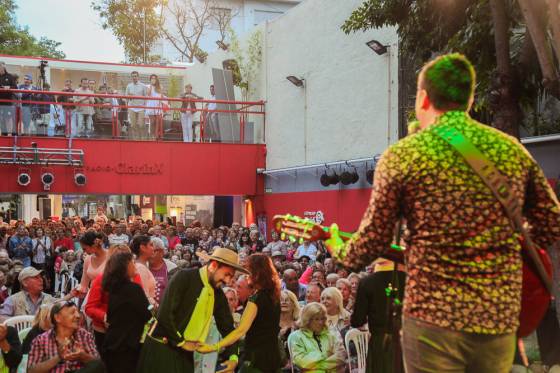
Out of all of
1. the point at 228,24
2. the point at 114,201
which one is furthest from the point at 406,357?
the point at 228,24

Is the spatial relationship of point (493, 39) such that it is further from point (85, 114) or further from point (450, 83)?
point (85, 114)

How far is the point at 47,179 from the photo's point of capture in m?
22.1

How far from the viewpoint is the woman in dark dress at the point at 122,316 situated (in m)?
6.59

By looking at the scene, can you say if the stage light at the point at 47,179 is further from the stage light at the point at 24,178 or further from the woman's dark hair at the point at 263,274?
the woman's dark hair at the point at 263,274

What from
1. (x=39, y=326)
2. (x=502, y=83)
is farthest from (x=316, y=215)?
(x=39, y=326)

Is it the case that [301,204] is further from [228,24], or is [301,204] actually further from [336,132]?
[228,24]

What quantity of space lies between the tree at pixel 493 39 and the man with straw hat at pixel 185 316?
12.1 feet

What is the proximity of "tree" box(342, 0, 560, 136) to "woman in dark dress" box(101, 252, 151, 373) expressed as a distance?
421 centimetres

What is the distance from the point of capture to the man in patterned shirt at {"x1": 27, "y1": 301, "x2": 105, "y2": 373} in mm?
6344

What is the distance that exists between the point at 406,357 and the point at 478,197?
615 millimetres

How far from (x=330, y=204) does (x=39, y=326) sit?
13.8 metres

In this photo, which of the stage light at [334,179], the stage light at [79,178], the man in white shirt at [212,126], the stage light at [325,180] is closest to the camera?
the stage light at [334,179]

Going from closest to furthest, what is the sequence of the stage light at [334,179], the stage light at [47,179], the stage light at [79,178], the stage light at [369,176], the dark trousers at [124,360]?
the dark trousers at [124,360] → the stage light at [369,176] → the stage light at [334,179] → the stage light at [47,179] → the stage light at [79,178]

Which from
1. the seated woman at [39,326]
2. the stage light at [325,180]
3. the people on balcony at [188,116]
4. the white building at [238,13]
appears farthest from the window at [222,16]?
the seated woman at [39,326]
